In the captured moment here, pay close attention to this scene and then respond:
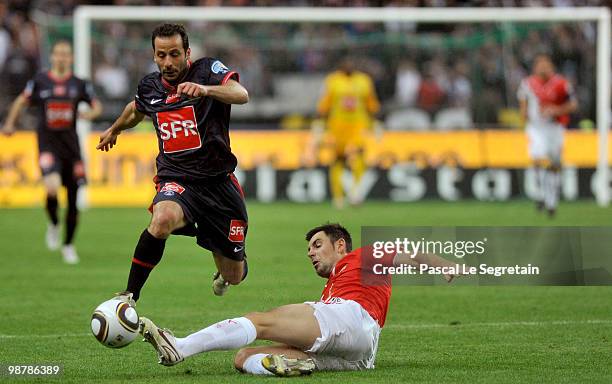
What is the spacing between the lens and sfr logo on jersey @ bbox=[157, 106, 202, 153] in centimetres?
865

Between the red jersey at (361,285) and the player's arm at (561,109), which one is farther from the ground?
the player's arm at (561,109)

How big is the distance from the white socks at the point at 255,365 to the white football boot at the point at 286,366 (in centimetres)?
4

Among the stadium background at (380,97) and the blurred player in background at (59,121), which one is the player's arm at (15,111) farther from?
the stadium background at (380,97)

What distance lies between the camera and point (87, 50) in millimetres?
23312

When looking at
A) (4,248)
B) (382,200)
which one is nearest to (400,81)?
(382,200)

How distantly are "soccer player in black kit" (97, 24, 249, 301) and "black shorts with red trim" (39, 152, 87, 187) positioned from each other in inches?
259

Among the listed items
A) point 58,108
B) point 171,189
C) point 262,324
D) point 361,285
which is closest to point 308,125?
point 58,108

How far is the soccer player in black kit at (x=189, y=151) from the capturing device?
8.23 meters

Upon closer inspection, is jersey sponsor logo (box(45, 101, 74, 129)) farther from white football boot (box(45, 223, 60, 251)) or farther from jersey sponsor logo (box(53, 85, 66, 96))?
white football boot (box(45, 223, 60, 251))

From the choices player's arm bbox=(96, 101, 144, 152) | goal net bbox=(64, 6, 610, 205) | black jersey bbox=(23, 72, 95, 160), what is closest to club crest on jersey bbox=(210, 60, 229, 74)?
player's arm bbox=(96, 101, 144, 152)

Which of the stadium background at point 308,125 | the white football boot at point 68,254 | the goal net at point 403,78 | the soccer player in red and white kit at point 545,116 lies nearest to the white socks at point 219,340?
the stadium background at point 308,125

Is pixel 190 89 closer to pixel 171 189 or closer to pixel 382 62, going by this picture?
pixel 171 189

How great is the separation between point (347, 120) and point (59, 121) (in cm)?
876

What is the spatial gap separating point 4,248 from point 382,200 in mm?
9415
